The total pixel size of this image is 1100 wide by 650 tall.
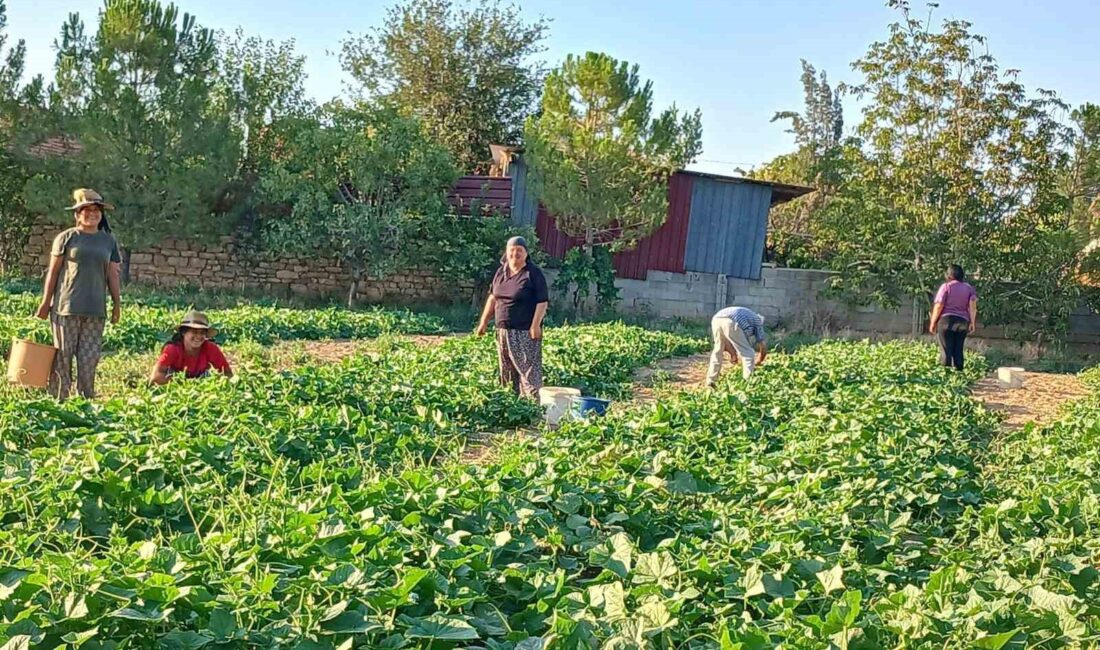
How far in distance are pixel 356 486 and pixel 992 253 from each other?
15708 millimetres

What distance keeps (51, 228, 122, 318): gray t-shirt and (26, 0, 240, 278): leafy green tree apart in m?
9.94

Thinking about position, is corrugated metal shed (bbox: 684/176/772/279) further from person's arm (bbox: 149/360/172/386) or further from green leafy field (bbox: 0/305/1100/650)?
person's arm (bbox: 149/360/172/386)

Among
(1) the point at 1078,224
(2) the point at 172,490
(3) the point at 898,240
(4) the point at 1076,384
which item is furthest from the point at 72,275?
(1) the point at 1078,224

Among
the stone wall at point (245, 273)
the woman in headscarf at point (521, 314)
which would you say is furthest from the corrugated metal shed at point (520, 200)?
the woman in headscarf at point (521, 314)

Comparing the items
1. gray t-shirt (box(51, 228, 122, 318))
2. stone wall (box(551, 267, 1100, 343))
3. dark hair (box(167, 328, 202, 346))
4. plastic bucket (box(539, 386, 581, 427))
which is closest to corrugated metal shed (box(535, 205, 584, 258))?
stone wall (box(551, 267, 1100, 343))

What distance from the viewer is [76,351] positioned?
723 cm

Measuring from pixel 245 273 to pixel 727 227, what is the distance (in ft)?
31.3

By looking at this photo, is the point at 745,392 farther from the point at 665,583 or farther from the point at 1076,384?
the point at 1076,384

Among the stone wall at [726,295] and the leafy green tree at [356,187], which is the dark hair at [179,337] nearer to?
the leafy green tree at [356,187]

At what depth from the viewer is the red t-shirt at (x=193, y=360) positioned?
7059mm

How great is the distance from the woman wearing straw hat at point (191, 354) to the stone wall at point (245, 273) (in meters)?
11.5

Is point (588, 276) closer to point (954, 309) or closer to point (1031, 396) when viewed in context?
point (954, 309)

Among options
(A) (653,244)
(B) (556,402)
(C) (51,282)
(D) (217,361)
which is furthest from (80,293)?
(A) (653,244)

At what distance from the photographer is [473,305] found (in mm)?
19703
